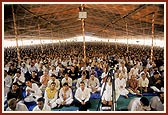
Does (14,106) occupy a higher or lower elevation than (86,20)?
lower

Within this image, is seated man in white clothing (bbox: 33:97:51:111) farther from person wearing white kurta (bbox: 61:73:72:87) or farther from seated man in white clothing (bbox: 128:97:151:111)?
seated man in white clothing (bbox: 128:97:151:111)

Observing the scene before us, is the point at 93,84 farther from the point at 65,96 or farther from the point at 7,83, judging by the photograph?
the point at 7,83

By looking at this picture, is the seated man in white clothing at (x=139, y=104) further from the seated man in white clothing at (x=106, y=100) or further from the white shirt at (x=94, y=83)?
the white shirt at (x=94, y=83)

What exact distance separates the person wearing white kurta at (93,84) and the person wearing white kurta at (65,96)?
0.98 ft

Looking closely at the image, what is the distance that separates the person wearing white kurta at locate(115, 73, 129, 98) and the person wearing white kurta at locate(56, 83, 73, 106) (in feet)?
2.24

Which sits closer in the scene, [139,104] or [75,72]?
[139,104]

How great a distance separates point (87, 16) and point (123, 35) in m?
0.61

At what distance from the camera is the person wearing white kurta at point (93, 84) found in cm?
357

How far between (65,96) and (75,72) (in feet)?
1.22

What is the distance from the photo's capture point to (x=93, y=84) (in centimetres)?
359

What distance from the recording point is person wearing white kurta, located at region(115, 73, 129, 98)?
3.55 m

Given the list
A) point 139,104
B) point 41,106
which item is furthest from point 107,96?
point 41,106

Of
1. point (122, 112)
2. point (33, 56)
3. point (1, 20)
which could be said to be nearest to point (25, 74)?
point (33, 56)

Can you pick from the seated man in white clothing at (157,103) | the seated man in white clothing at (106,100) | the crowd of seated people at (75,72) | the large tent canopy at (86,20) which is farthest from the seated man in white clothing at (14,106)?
the seated man in white clothing at (157,103)
